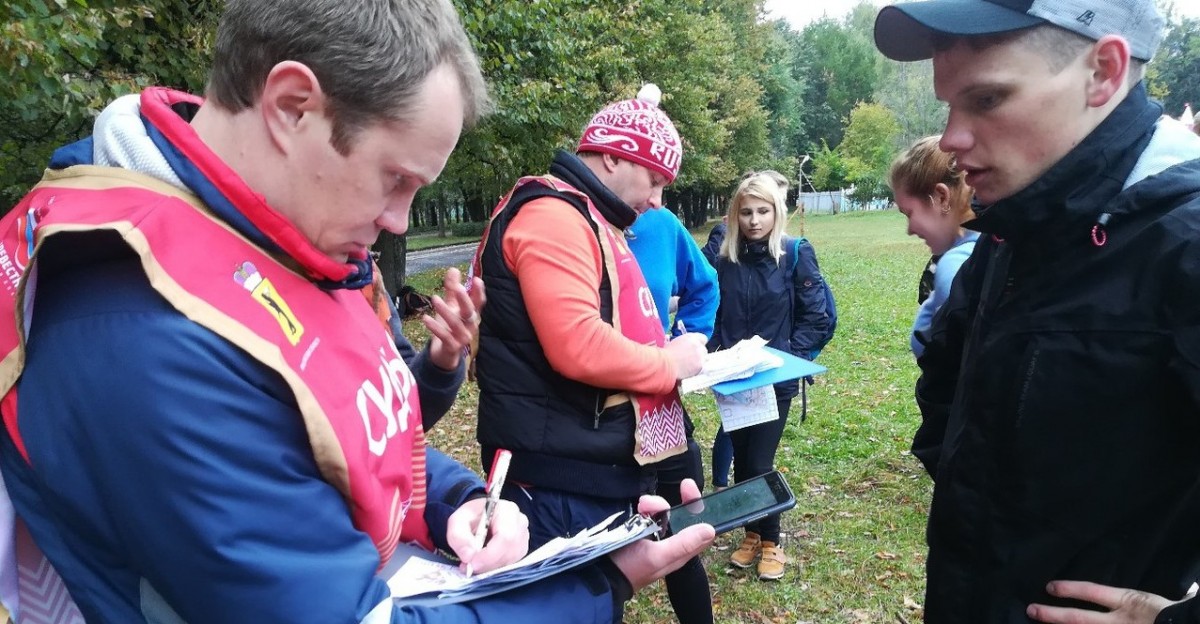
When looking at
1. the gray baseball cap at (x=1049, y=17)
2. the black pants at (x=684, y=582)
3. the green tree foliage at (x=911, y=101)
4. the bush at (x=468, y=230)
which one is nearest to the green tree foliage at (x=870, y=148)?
the green tree foliage at (x=911, y=101)

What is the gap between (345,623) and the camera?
3.43 ft

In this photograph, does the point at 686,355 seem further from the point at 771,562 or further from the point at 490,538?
the point at 771,562

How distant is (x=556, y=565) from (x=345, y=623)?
0.43 metres

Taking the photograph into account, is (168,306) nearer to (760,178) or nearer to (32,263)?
(32,263)

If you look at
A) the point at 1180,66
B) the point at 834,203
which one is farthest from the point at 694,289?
the point at 1180,66

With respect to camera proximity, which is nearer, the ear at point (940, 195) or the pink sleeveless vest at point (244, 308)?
the pink sleeveless vest at point (244, 308)

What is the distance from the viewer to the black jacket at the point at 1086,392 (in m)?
1.37

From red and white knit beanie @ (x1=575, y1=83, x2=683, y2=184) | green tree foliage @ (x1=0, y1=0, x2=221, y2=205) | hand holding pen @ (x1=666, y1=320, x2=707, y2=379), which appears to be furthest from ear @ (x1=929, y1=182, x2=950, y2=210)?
green tree foliage @ (x1=0, y1=0, x2=221, y2=205)

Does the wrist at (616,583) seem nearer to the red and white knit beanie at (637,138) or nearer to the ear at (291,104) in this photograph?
the ear at (291,104)

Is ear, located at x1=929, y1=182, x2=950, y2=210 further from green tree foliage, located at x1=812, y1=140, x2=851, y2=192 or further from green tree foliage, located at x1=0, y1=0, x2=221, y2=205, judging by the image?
green tree foliage, located at x1=812, y1=140, x2=851, y2=192

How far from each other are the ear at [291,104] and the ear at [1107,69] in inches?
57.5

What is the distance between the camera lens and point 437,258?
2892 cm

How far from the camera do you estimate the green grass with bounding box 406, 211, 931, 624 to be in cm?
400

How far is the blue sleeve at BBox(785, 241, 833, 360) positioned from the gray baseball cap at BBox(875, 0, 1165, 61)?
10.3ft
